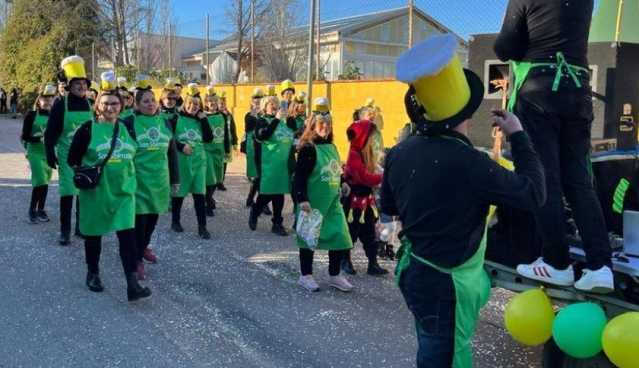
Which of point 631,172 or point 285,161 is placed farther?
point 285,161

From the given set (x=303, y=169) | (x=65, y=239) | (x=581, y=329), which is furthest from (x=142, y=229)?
(x=581, y=329)

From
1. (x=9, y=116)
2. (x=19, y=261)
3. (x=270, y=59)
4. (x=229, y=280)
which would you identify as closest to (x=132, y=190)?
(x=229, y=280)

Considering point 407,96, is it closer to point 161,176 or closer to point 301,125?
point 161,176

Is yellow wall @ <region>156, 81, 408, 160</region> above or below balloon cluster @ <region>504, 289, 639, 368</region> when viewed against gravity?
above

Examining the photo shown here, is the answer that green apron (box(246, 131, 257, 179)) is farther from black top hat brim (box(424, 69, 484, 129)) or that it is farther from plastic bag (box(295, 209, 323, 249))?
black top hat brim (box(424, 69, 484, 129))

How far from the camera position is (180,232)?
7.74 meters

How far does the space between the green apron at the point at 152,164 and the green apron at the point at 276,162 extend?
6.02 ft

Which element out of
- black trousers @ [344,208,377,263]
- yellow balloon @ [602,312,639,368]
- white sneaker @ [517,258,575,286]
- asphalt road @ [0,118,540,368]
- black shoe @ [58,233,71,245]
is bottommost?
asphalt road @ [0,118,540,368]

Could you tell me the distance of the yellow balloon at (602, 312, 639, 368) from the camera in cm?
273

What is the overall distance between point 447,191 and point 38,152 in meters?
7.11

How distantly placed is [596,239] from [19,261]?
5306mm

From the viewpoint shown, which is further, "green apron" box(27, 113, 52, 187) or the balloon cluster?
Answer: "green apron" box(27, 113, 52, 187)

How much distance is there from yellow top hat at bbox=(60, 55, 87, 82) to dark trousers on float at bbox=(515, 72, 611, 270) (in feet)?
15.8

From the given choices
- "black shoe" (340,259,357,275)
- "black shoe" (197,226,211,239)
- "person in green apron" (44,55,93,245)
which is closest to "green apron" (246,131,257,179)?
"black shoe" (197,226,211,239)
